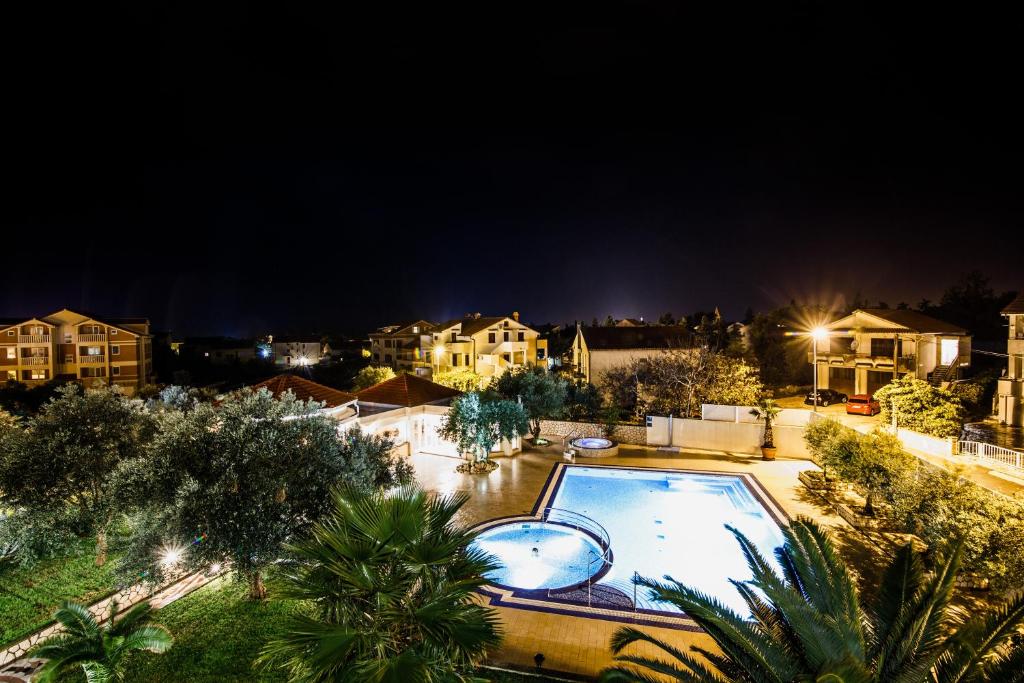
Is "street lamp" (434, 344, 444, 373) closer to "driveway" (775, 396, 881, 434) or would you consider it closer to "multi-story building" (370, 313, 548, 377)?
"multi-story building" (370, 313, 548, 377)

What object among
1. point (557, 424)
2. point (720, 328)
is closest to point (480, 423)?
point (557, 424)

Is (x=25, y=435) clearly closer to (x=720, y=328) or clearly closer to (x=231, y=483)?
(x=231, y=483)

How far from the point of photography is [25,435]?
9.48 metres

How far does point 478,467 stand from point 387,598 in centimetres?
1288

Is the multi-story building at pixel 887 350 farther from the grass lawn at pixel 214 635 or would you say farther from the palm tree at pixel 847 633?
the grass lawn at pixel 214 635

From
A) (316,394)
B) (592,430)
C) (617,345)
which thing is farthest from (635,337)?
(316,394)

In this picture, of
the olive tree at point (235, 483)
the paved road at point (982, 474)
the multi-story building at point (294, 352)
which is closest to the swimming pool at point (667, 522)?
the olive tree at point (235, 483)

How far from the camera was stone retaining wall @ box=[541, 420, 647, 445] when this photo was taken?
67.7ft

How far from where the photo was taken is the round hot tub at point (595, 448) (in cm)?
1872

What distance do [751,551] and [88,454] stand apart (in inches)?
503

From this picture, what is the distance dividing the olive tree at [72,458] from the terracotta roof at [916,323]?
32.8 m

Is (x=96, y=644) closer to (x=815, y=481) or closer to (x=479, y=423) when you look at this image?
(x=479, y=423)

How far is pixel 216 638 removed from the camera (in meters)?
7.58

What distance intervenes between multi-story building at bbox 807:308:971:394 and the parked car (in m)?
1.52
